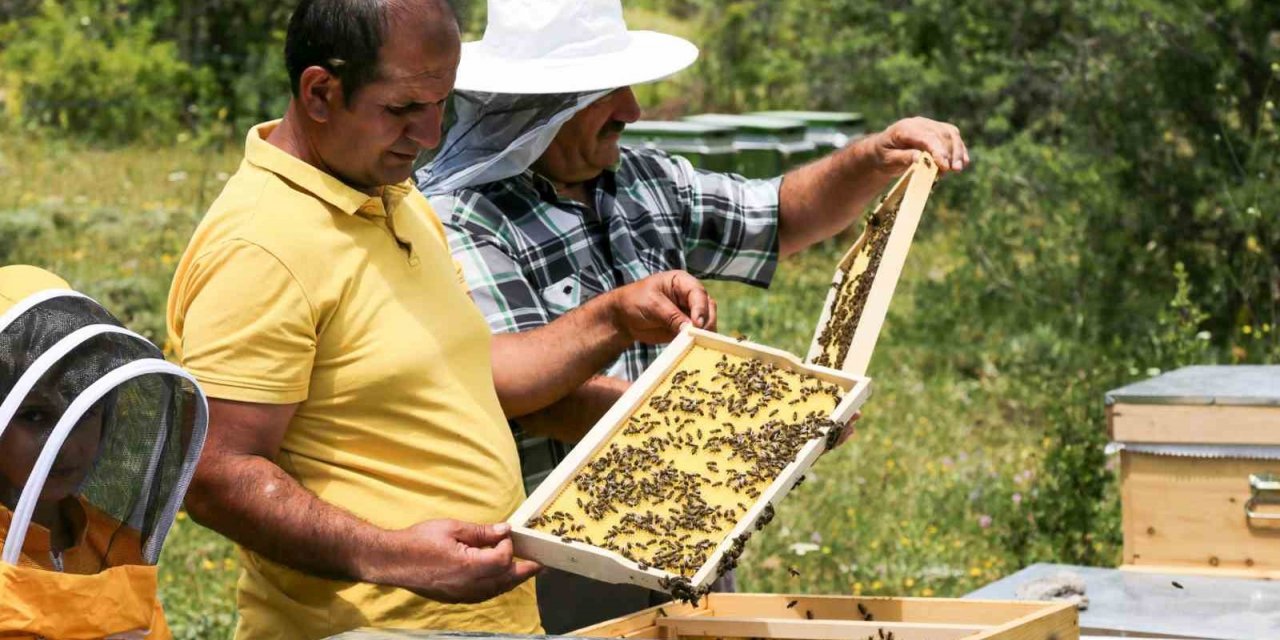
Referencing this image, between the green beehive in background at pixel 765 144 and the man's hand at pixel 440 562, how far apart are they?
8327 millimetres

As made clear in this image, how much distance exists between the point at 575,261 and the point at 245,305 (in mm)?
1050

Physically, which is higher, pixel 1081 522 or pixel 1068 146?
pixel 1068 146

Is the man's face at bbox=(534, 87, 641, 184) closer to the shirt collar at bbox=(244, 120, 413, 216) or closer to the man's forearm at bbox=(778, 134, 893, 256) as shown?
the man's forearm at bbox=(778, 134, 893, 256)

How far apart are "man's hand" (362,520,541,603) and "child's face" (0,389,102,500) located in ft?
1.54

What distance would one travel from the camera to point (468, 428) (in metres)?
2.56

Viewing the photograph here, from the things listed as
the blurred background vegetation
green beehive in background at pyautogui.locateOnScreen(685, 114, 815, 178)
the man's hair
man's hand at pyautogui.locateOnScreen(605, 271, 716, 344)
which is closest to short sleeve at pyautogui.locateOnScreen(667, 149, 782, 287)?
man's hand at pyautogui.locateOnScreen(605, 271, 716, 344)

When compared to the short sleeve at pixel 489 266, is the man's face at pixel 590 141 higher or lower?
higher

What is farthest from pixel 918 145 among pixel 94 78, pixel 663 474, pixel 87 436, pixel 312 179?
pixel 94 78

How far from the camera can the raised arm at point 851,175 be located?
3.33 metres

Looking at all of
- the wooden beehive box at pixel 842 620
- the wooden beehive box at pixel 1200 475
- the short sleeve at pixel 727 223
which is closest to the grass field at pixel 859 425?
the wooden beehive box at pixel 1200 475

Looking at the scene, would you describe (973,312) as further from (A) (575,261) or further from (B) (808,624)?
(B) (808,624)

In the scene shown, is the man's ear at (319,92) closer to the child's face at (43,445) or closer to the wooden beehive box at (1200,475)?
the child's face at (43,445)

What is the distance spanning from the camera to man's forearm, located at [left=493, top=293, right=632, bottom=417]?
2.94 m

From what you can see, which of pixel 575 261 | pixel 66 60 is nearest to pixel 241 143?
pixel 66 60
